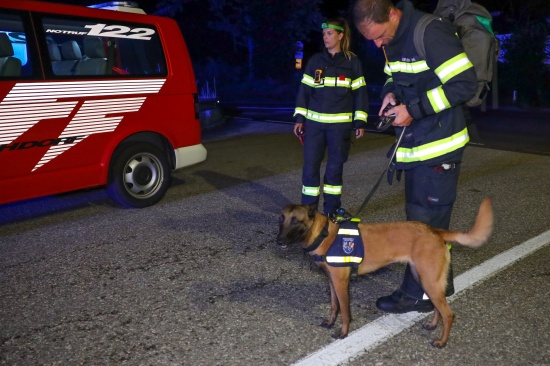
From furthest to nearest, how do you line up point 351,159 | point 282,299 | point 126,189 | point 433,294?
1. point 351,159
2. point 126,189
3. point 282,299
4. point 433,294

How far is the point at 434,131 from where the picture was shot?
10.3ft

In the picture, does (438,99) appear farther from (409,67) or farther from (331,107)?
(331,107)

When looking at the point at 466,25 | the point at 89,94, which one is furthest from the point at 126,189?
the point at 466,25

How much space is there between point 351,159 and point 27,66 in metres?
5.59

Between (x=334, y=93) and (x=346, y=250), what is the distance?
2.30 m

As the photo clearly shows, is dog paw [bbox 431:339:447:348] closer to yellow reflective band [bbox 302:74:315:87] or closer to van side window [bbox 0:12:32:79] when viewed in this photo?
yellow reflective band [bbox 302:74:315:87]

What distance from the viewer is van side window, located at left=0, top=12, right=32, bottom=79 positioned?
5004mm

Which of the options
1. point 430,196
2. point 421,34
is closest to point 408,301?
point 430,196

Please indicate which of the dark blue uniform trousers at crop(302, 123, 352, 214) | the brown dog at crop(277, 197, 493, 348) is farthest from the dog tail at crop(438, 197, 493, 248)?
the dark blue uniform trousers at crop(302, 123, 352, 214)

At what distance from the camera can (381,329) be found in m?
3.24

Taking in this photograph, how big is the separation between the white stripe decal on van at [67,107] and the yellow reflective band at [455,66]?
3.86 meters

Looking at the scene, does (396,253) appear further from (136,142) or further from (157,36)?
(157,36)

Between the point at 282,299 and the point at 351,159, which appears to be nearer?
the point at 282,299

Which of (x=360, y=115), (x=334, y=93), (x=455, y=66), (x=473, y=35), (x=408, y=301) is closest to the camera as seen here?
(x=455, y=66)
